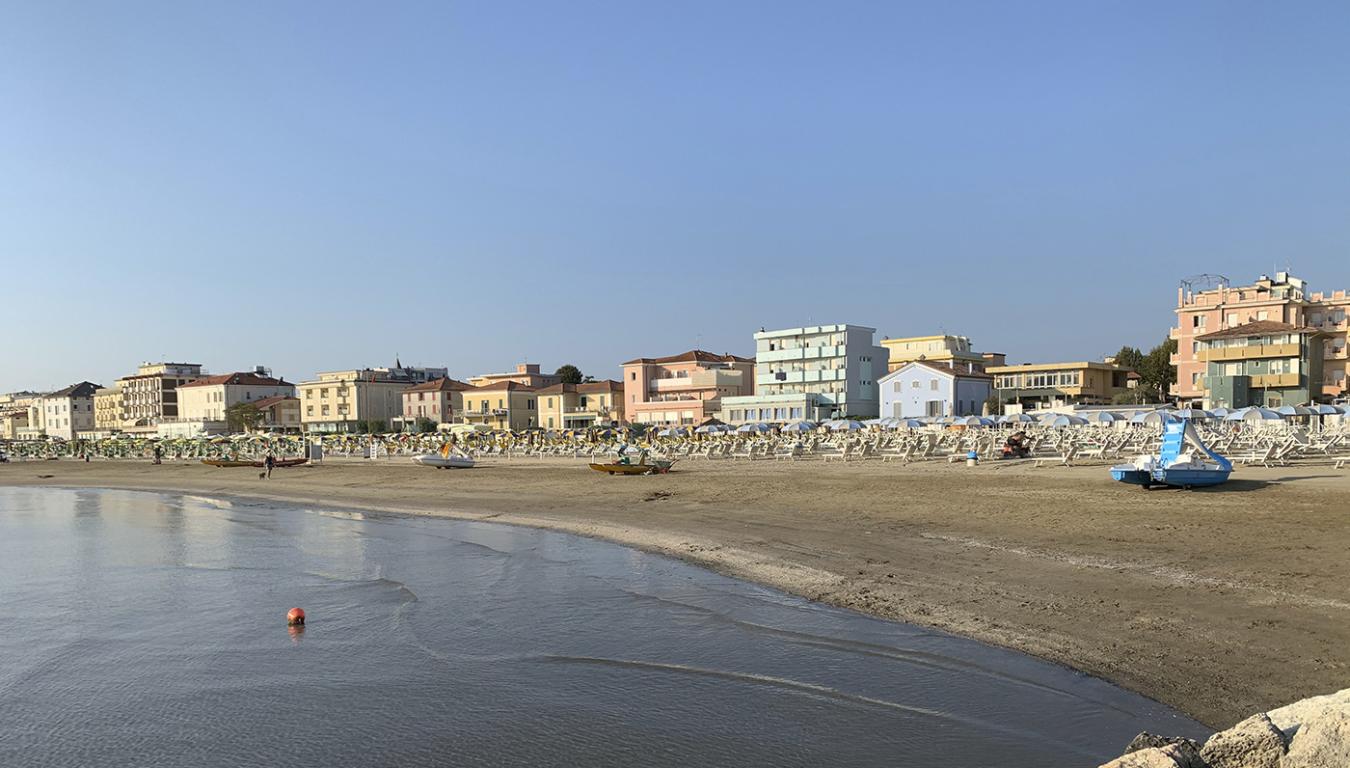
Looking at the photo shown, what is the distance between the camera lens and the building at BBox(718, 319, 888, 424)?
225 feet

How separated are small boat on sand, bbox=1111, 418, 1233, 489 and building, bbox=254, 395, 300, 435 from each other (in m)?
103

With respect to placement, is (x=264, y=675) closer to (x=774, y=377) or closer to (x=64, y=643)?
(x=64, y=643)

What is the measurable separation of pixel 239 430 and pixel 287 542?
92.7m

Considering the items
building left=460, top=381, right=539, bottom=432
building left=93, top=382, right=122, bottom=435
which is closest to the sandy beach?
building left=460, top=381, right=539, bottom=432

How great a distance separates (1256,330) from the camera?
192ft

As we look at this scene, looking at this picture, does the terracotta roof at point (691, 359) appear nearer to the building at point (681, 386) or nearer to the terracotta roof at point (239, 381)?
the building at point (681, 386)

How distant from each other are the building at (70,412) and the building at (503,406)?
7805cm

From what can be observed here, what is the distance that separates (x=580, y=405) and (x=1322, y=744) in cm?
8282

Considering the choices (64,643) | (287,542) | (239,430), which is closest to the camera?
(64,643)

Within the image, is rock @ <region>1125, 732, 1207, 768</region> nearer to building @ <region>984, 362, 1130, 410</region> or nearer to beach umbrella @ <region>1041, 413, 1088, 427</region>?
beach umbrella @ <region>1041, 413, 1088, 427</region>

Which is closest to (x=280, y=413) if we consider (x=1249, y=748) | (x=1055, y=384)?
(x=1055, y=384)

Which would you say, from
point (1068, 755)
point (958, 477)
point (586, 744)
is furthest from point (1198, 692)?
point (958, 477)

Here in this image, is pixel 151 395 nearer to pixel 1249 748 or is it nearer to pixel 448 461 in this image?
pixel 448 461

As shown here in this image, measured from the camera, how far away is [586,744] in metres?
8.27
